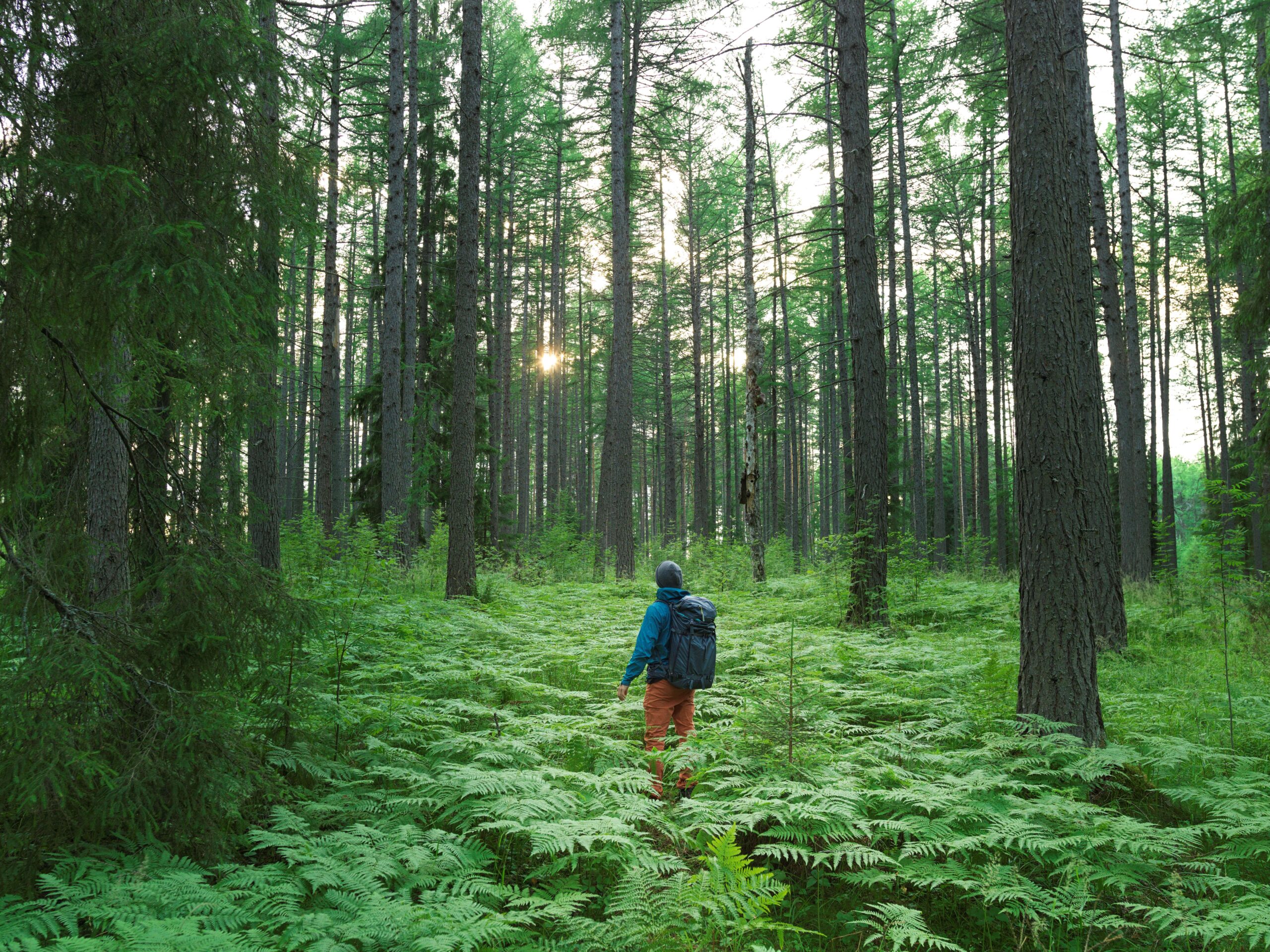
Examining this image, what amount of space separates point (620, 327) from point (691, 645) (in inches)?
451

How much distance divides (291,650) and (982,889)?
3966mm

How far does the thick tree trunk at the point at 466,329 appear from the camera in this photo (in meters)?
10.4

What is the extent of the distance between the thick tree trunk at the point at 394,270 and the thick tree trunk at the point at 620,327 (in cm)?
459

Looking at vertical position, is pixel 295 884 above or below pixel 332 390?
below

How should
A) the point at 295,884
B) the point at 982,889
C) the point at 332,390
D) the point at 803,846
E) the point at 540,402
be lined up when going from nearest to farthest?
the point at 295,884 → the point at 982,889 → the point at 803,846 → the point at 332,390 → the point at 540,402

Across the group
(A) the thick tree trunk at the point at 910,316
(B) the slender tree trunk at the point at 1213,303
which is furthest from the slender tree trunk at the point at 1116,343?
(B) the slender tree trunk at the point at 1213,303

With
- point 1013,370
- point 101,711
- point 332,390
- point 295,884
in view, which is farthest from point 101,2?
point 332,390

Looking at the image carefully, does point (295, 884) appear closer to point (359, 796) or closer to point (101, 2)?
point (359, 796)

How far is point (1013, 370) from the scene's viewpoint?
5.17 m

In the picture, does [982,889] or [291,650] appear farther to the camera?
[291,650]

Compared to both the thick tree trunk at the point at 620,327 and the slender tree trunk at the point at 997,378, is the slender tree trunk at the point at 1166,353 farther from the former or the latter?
the thick tree trunk at the point at 620,327

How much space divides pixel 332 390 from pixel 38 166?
14.3 metres

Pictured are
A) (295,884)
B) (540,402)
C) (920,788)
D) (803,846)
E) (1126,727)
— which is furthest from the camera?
(540,402)

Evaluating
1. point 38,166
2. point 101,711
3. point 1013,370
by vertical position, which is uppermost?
point 38,166
